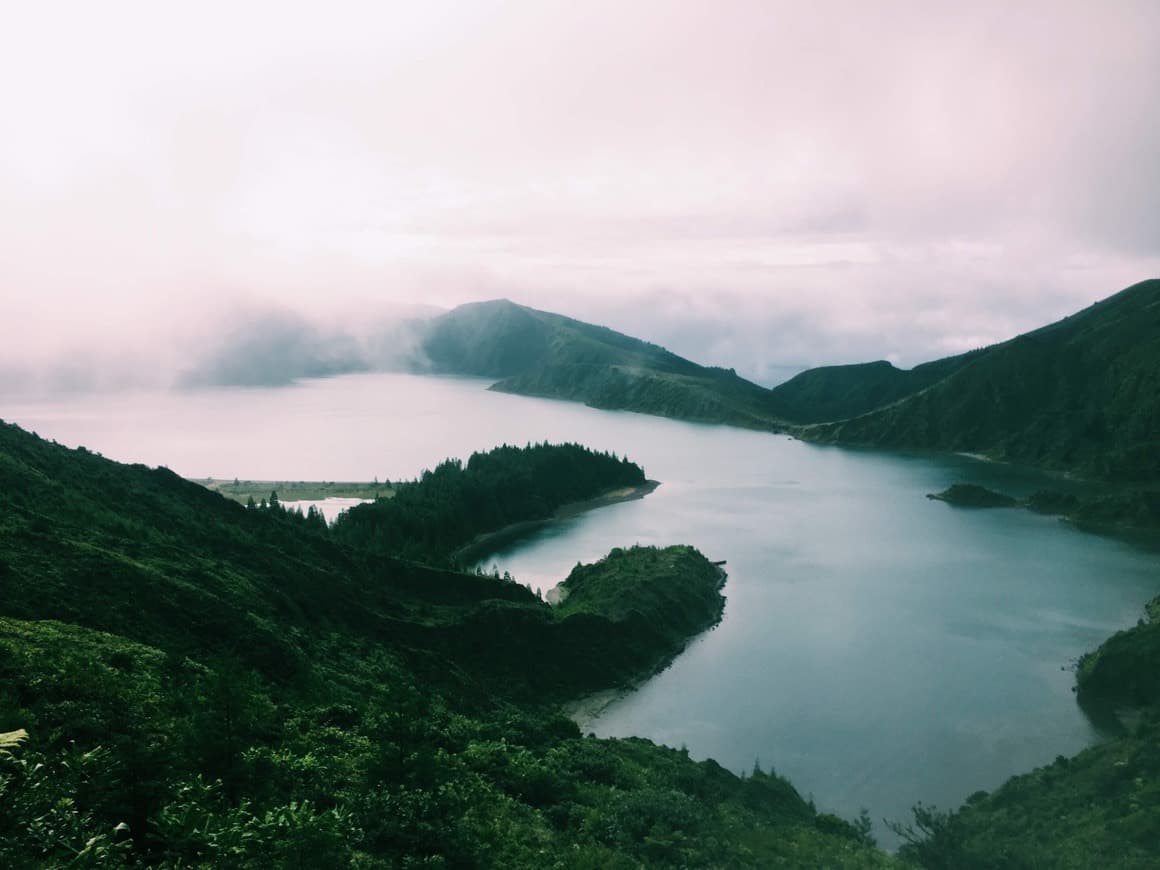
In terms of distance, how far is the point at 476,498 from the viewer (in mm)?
121250

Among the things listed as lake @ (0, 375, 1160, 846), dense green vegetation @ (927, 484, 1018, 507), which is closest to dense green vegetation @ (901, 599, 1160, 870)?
lake @ (0, 375, 1160, 846)

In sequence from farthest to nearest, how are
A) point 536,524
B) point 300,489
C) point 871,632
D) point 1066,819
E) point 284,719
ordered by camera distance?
point 300,489 < point 536,524 < point 871,632 < point 1066,819 < point 284,719

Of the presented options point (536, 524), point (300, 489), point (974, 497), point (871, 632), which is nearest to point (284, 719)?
point (871, 632)

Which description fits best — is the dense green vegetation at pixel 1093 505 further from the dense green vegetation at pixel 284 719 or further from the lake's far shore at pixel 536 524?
the dense green vegetation at pixel 284 719

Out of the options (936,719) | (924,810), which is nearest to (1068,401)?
(936,719)

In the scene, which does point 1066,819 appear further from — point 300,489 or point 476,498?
point 300,489

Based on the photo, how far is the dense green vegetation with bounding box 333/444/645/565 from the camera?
311 ft

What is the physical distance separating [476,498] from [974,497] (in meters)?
95.9

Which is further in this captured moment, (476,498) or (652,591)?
(476,498)

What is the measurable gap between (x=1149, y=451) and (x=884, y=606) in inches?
4456

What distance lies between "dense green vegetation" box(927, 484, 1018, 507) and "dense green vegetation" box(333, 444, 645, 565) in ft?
204

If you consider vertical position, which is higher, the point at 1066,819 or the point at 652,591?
the point at 652,591

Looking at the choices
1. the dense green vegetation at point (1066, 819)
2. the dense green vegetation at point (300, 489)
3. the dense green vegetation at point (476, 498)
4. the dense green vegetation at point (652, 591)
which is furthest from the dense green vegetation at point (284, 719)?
the dense green vegetation at point (300, 489)

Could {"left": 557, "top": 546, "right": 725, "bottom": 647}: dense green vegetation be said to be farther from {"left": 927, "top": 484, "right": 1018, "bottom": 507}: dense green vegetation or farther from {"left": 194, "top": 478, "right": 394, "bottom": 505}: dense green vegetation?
{"left": 927, "top": 484, "right": 1018, "bottom": 507}: dense green vegetation
